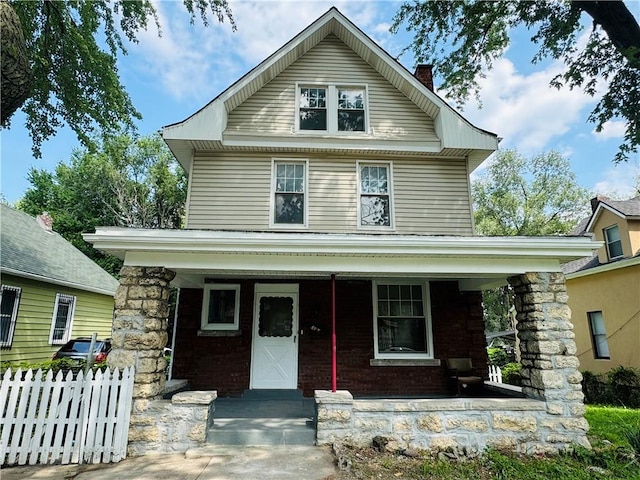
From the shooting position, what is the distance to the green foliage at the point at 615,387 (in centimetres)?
984

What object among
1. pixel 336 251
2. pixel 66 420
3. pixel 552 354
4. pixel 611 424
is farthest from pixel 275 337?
pixel 611 424

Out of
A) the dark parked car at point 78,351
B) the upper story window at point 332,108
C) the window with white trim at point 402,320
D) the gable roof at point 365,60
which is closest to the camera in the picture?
the gable roof at point 365,60

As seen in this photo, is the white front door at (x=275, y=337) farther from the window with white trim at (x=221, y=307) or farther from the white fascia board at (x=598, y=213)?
the white fascia board at (x=598, y=213)

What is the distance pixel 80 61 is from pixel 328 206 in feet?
27.2

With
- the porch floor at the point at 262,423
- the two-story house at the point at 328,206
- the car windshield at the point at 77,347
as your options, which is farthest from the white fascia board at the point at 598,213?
the car windshield at the point at 77,347

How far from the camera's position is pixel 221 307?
7.62 meters

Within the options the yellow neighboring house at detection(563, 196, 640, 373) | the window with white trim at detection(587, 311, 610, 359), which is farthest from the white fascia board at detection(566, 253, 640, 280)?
the window with white trim at detection(587, 311, 610, 359)

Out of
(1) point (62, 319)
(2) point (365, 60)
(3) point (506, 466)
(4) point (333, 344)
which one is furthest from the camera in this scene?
(1) point (62, 319)

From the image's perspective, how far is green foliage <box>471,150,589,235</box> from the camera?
917 inches

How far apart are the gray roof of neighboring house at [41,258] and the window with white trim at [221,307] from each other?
616cm

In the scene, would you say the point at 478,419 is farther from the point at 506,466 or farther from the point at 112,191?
the point at 112,191

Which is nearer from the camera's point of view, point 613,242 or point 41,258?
point 41,258

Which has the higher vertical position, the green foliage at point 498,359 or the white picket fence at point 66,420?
the white picket fence at point 66,420

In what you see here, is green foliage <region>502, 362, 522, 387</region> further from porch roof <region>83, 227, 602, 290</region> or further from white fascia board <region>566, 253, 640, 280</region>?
porch roof <region>83, 227, 602, 290</region>
